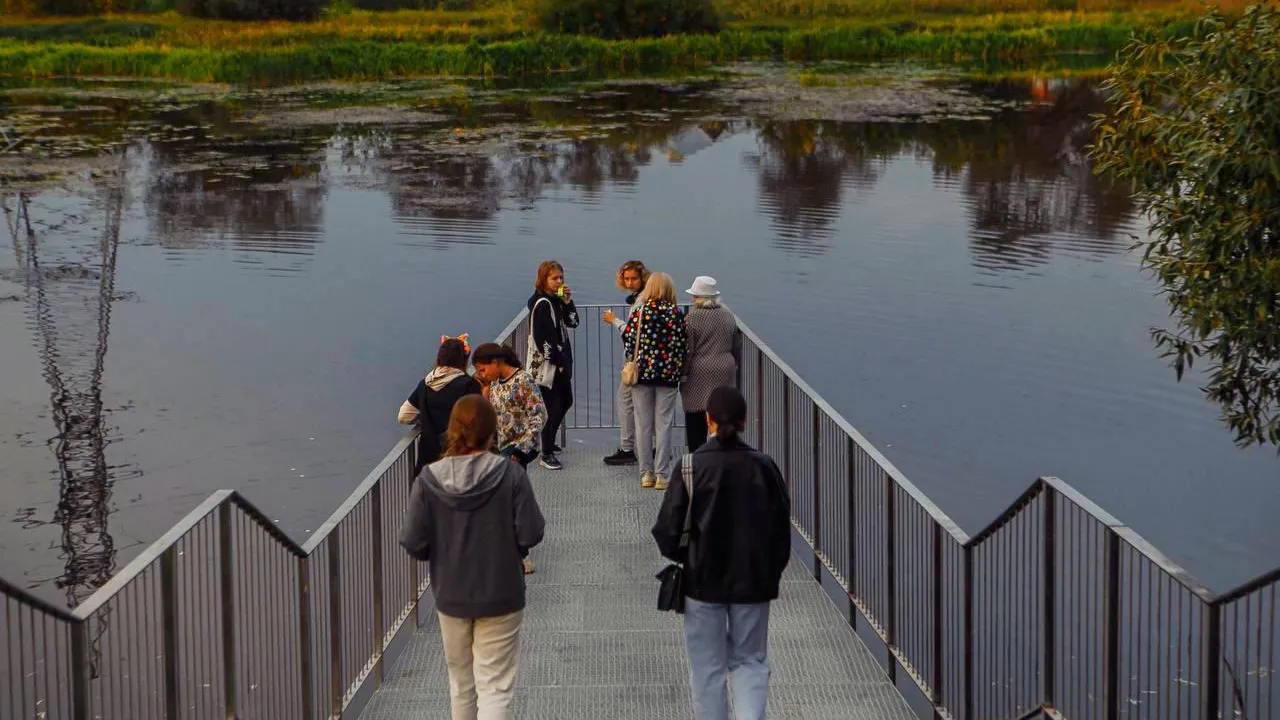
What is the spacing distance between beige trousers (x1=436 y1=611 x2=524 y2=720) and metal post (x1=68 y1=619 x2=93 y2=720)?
1.92 meters

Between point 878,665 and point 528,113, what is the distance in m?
39.3

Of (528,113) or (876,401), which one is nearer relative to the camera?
(876,401)

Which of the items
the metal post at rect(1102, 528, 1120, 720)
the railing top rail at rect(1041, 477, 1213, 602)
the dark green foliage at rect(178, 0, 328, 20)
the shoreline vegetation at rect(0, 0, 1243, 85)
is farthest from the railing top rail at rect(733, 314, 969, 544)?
the dark green foliage at rect(178, 0, 328, 20)

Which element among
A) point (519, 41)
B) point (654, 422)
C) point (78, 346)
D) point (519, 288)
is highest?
point (519, 41)

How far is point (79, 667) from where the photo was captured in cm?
434

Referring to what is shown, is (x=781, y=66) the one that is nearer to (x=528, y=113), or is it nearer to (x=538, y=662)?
(x=528, y=113)

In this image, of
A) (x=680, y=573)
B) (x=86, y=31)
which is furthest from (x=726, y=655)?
(x=86, y=31)

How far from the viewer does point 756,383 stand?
36.6ft

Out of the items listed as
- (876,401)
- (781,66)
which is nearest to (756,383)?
(876,401)

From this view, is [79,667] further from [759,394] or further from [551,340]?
[759,394]

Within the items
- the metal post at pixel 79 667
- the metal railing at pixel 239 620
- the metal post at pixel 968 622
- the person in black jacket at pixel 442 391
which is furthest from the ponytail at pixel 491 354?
the metal post at pixel 79 667

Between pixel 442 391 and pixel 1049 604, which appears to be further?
pixel 442 391

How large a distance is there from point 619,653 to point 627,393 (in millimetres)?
3583

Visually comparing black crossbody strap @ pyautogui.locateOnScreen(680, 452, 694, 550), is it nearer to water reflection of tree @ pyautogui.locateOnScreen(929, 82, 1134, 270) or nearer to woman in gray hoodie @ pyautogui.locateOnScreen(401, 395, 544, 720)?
woman in gray hoodie @ pyautogui.locateOnScreen(401, 395, 544, 720)
